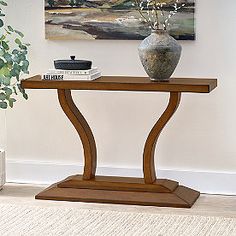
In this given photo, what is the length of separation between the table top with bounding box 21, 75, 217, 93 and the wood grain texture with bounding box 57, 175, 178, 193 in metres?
0.60

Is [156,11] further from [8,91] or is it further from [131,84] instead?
[8,91]

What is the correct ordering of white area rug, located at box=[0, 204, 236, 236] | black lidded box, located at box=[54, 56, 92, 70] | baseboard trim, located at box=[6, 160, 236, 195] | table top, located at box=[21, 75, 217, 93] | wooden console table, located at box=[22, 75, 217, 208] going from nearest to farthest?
white area rug, located at box=[0, 204, 236, 236] < table top, located at box=[21, 75, 217, 93] < wooden console table, located at box=[22, 75, 217, 208] < black lidded box, located at box=[54, 56, 92, 70] < baseboard trim, located at box=[6, 160, 236, 195]

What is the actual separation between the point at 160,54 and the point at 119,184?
835 millimetres

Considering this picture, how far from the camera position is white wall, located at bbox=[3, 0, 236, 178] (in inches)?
181

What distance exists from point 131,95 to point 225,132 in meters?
0.63

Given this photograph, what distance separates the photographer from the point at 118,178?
464 cm

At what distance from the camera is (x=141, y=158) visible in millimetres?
4789

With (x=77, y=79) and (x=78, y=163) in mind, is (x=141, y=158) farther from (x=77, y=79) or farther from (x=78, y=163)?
(x=77, y=79)

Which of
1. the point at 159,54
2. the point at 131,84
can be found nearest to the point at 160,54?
the point at 159,54

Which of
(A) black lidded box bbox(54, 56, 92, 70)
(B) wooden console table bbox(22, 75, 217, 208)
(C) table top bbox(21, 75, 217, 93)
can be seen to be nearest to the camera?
(C) table top bbox(21, 75, 217, 93)

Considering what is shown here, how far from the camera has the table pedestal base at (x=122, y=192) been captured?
14.4 feet

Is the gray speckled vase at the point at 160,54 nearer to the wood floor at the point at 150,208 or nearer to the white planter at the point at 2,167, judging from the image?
the wood floor at the point at 150,208

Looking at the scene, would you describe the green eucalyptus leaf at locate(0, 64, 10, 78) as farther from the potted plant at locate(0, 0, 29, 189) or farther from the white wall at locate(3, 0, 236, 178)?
the white wall at locate(3, 0, 236, 178)

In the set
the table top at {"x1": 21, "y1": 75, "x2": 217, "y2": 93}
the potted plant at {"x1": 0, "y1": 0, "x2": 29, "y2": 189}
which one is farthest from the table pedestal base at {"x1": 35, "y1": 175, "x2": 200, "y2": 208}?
the table top at {"x1": 21, "y1": 75, "x2": 217, "y2": 93}
